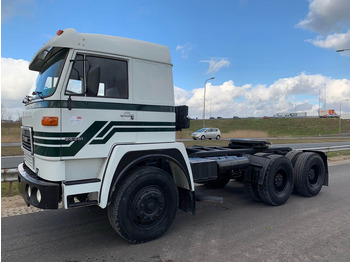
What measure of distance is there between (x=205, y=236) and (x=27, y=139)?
3.07 m

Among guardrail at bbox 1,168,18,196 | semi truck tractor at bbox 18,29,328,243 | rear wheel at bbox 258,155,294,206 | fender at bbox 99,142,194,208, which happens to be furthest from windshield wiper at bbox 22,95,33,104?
rear wheel at bbox 258,155,294,206

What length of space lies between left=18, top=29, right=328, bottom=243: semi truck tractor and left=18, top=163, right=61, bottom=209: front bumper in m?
0.01

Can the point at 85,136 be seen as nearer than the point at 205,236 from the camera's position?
Yes

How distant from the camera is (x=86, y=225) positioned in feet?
14.9

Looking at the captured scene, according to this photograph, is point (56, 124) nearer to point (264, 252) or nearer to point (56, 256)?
point (56, 256)

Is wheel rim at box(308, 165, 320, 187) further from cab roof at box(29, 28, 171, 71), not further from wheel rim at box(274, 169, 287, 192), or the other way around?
cab roof at box(29, 28, 171, 71)

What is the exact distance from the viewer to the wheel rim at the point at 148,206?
3.83 metres

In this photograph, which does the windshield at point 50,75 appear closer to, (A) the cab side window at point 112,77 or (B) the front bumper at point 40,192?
(A) the cab side window at point 112,77

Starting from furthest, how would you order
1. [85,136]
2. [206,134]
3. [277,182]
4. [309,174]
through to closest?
[206,134] < [309,174] < [277,182] < [85,136]

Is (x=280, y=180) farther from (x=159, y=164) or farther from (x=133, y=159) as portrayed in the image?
(x=133, y=159)

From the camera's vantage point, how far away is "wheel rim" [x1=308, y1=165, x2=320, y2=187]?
6.67 meters

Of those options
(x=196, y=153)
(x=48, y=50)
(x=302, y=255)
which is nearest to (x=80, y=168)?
(x=48, y=50)

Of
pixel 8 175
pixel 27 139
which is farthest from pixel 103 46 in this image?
pixel 8 175

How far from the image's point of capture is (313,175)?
6.75 m
